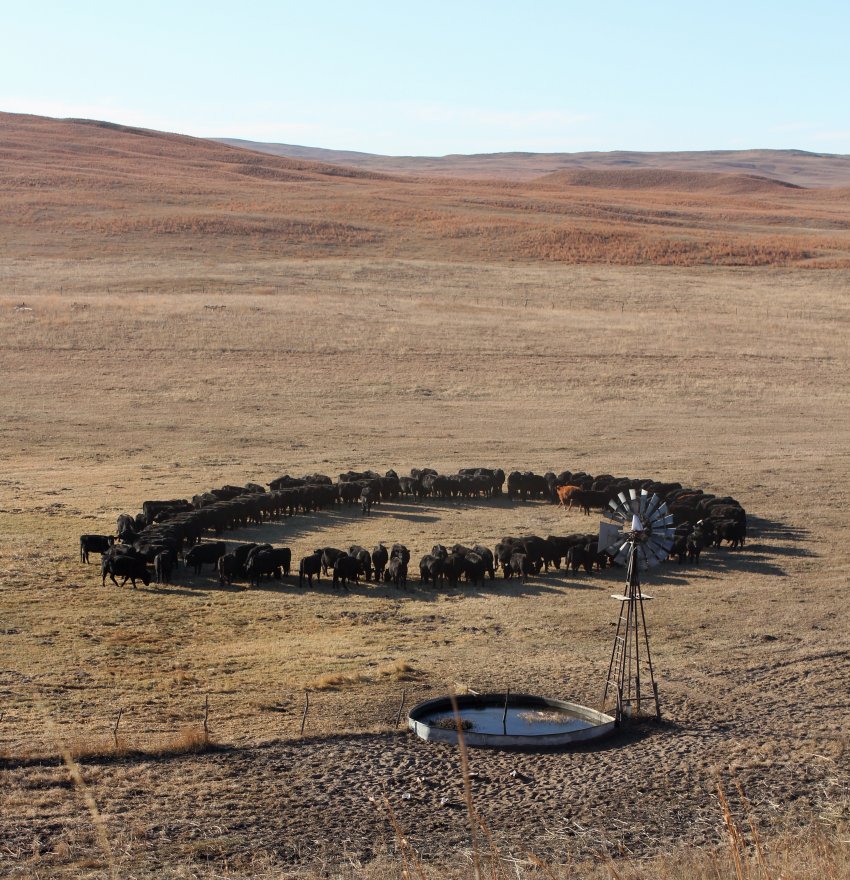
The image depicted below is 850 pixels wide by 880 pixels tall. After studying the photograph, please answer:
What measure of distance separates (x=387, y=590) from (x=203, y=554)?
3722mm

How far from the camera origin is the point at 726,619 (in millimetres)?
19969

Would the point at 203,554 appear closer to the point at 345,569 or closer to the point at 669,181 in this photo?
the point at 345,569

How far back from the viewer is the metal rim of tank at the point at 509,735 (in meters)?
14.1

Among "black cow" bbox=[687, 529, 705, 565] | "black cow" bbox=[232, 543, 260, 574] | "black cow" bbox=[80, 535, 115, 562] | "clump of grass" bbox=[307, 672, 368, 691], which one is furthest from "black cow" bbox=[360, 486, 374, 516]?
"clump of grass" bbox=[307, 672, 368, 691]

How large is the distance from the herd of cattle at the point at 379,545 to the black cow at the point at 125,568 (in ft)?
0.06

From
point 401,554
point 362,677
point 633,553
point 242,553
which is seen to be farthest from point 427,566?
point 633,553

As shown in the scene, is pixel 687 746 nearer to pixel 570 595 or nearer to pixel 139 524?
pixel 570 595

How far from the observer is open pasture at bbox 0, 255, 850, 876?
12148 millimetres

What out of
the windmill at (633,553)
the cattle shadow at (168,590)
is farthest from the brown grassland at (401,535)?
the windmill at (633,553)

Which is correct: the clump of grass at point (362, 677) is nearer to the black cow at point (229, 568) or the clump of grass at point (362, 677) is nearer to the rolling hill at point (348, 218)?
the black cow at point (229, 568)

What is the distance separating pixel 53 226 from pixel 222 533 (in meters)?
55.8

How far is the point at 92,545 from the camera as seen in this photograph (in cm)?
2372

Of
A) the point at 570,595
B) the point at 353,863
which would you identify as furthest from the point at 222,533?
the point at 353,863

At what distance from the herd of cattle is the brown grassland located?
0.48 m
